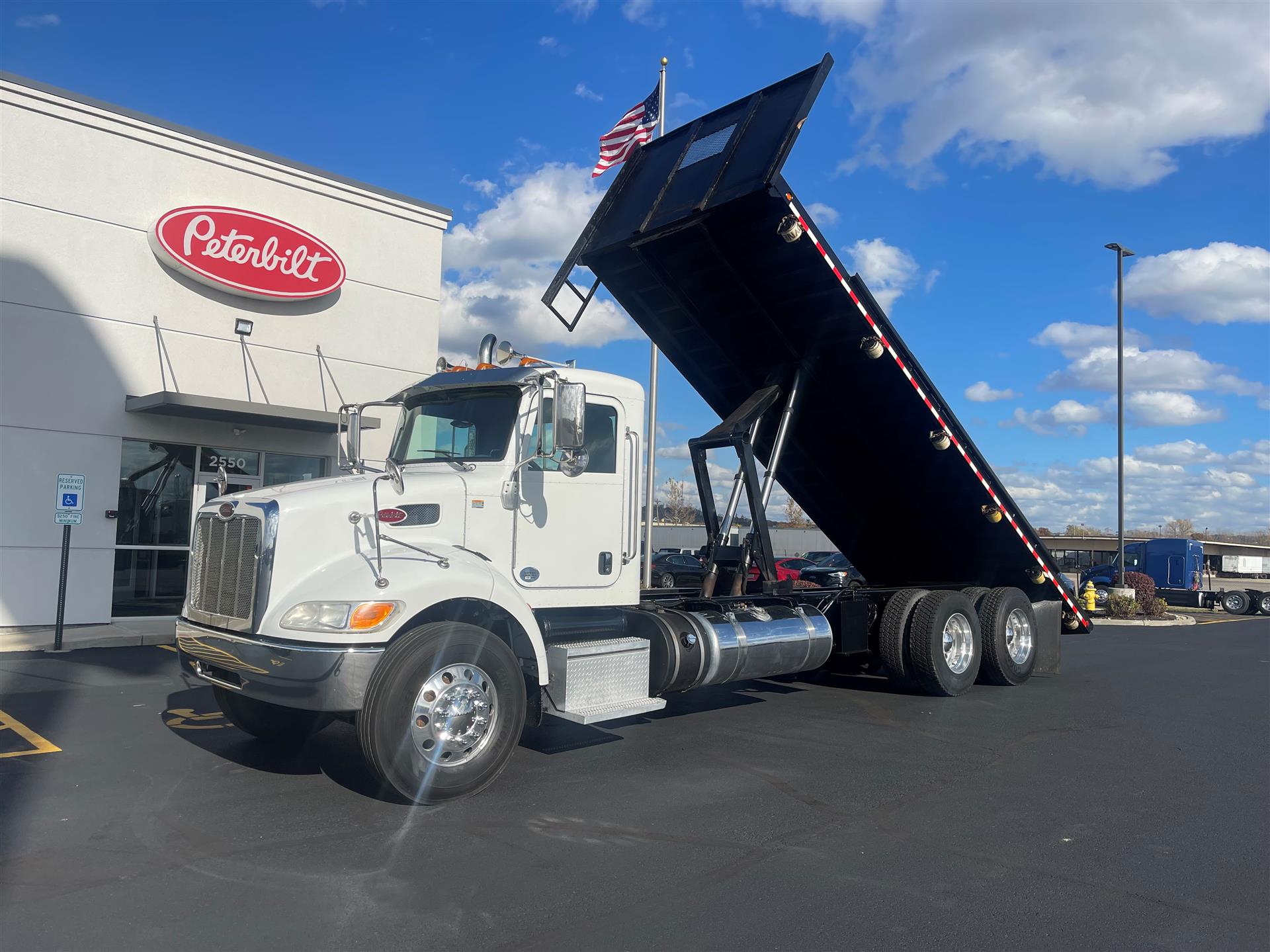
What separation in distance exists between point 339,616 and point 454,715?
893mm

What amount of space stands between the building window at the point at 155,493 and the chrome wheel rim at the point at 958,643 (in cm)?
1102

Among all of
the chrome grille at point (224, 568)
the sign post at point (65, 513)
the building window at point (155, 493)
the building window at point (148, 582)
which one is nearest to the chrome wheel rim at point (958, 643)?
the chrome grille at point (224, 568)

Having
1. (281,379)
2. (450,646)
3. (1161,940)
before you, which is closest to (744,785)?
(450,646)

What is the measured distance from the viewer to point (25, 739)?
6879 mm

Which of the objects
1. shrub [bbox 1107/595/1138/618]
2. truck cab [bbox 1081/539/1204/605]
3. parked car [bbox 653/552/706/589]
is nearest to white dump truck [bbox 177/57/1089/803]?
shrub [bbox 1107/595/1138/618]

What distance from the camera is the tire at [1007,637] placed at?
9.87 meters

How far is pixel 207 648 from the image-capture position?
223 inches

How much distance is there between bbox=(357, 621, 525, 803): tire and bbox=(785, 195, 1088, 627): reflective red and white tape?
4.11 m

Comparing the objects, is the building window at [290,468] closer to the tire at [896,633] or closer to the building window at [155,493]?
the building window at [155,493]

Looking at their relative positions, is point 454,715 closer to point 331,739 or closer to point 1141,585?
point 331,739

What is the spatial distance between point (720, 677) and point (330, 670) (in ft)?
11.2

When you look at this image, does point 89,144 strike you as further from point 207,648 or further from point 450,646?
point 450,646

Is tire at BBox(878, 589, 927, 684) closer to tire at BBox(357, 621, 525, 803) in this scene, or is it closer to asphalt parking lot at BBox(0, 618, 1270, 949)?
asphalt parking lot at BBox(0, 618, 1270, 949)

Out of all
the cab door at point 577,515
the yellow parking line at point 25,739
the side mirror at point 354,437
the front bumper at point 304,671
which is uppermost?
the side mirror at point 354,437
